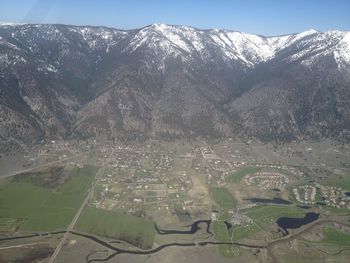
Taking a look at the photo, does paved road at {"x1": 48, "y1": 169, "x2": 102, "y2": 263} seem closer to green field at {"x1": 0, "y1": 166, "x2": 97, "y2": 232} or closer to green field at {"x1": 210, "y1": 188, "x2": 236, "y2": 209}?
green field at {"x1": 0, "y1": 166, "x2": 97, "y2": 232}

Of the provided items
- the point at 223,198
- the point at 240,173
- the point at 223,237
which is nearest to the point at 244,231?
the point at 223,237

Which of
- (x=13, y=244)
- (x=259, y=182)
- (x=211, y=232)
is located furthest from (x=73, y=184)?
(x=259, y=182)

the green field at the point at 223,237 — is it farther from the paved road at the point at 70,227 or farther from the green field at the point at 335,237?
the paved road at the point at 70,227

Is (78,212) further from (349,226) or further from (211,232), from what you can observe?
(349,226)

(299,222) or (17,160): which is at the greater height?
(17,160)

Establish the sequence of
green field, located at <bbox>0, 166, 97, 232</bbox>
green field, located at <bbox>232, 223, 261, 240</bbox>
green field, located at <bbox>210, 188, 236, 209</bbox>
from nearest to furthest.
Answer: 1. green field, located at <bbox>232, 223, 261, 240</bbox>
2. green field, located at <bbox>0, 166, 97, 232</bbox>
3. green field, located at <bbox>210, 188, 236, 209</bbox>

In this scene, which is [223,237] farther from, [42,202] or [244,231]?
[42,202]

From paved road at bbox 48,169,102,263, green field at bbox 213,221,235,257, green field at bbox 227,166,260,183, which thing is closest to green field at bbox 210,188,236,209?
green field at bbox 227,166,260,183
